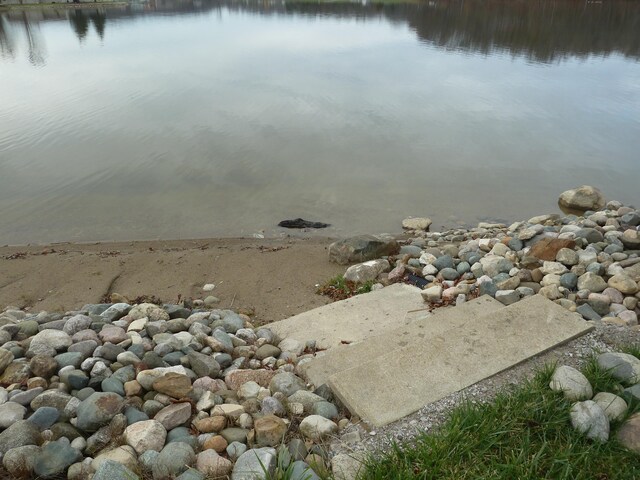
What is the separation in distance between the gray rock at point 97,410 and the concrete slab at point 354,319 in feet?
6.45

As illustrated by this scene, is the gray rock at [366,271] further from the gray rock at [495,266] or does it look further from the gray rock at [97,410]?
the gray rock at [97,410]

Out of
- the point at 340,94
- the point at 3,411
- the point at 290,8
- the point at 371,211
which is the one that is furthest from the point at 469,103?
the point at 290,8

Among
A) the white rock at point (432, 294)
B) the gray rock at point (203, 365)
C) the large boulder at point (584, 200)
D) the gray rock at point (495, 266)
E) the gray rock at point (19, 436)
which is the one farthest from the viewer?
the large boulder at point (584, 200)

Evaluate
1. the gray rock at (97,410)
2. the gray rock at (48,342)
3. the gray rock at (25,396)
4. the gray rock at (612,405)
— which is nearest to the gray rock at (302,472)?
the gray rock at (97,410)

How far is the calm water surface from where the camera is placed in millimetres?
9891

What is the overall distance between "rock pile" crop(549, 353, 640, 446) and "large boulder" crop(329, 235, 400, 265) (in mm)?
3959

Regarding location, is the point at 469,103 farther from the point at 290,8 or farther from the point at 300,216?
the point at 290,8

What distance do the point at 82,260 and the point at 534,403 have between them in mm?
6906

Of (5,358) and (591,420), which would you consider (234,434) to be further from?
(591,420)

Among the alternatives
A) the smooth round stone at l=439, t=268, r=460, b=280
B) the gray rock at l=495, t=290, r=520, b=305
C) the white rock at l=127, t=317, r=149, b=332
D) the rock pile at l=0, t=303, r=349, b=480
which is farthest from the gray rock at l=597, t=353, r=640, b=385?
the white rock at l=127, t=317, r=149, b=332

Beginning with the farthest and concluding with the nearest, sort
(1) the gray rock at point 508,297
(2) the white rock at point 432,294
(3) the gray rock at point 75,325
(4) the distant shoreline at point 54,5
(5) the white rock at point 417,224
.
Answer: (4) the distant shoreline at point 54,5 < (5) the white rock at point 417,224 < (2) the white rock at point 432,294 < (1) the gray rock at point 508,297 < (3) the gray rock at point 75,325

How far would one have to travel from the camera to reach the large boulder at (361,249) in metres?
6.93

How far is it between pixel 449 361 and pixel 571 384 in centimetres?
73

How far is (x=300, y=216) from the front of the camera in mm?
9547
